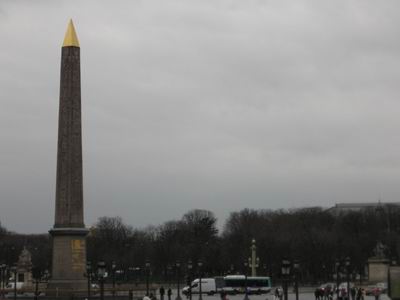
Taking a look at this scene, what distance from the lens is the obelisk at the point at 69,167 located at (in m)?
50.5

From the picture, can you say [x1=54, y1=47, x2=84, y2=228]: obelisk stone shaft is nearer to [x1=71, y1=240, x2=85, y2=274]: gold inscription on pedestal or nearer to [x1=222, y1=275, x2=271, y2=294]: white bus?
[x1=71, y1=240, x2=85, y2=274]: gold inscription on pedestal

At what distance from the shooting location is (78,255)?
5172 cm

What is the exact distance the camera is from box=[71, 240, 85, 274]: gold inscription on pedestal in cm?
5134

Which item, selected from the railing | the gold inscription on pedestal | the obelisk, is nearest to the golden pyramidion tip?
the obelisk

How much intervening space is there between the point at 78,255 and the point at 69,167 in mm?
5022

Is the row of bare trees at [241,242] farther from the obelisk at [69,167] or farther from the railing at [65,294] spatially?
the obelisk at [69,167]

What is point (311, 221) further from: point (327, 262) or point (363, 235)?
point (327, 262)

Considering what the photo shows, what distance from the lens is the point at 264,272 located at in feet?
345

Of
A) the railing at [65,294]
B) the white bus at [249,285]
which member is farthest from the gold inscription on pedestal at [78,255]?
the white bus at [249,285]

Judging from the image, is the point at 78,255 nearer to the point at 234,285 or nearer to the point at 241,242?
the point at 234,285

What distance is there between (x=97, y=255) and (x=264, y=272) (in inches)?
841

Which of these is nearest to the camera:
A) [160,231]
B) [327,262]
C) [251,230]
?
[327,262]

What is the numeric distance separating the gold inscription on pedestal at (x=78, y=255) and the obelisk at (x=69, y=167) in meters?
0.06

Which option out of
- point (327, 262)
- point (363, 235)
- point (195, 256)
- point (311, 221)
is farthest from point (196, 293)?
point (311, 221)
